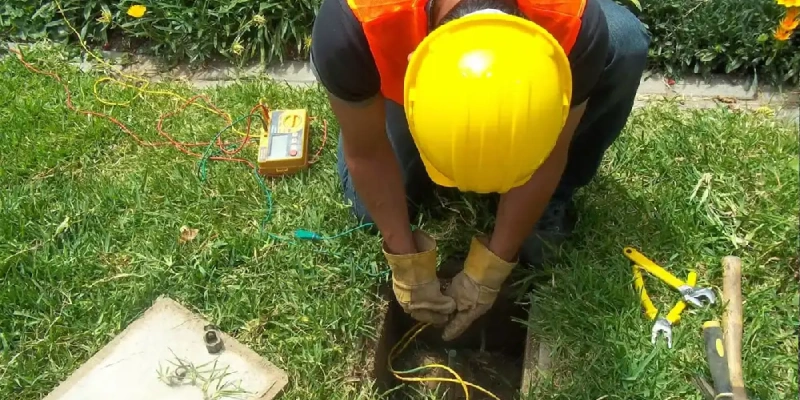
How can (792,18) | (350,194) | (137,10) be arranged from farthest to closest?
(137,10), (792,18), (350,194)

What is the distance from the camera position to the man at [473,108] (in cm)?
150

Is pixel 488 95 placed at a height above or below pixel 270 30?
above

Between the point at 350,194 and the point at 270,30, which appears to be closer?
the point at 350,194

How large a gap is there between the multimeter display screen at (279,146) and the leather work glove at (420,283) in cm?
71

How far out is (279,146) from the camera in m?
2.96

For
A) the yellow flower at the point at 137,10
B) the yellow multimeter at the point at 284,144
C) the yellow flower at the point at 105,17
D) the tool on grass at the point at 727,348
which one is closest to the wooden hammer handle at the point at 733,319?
the tool on grass at the point at 727,348

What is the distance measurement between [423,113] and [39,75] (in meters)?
2.65

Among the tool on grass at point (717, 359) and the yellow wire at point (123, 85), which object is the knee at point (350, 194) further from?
the tool on grass at point (717, 359)

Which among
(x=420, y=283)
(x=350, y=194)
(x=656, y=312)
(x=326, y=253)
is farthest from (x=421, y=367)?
(x=656, y=312)

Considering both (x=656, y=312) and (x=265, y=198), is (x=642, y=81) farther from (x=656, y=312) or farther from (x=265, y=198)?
(x=265, y=198)

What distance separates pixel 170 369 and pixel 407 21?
4.52 ft

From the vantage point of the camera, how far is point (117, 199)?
114 inches

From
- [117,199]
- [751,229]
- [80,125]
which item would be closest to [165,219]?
[117,199]

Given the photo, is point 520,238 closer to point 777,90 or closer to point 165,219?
point 165,219
